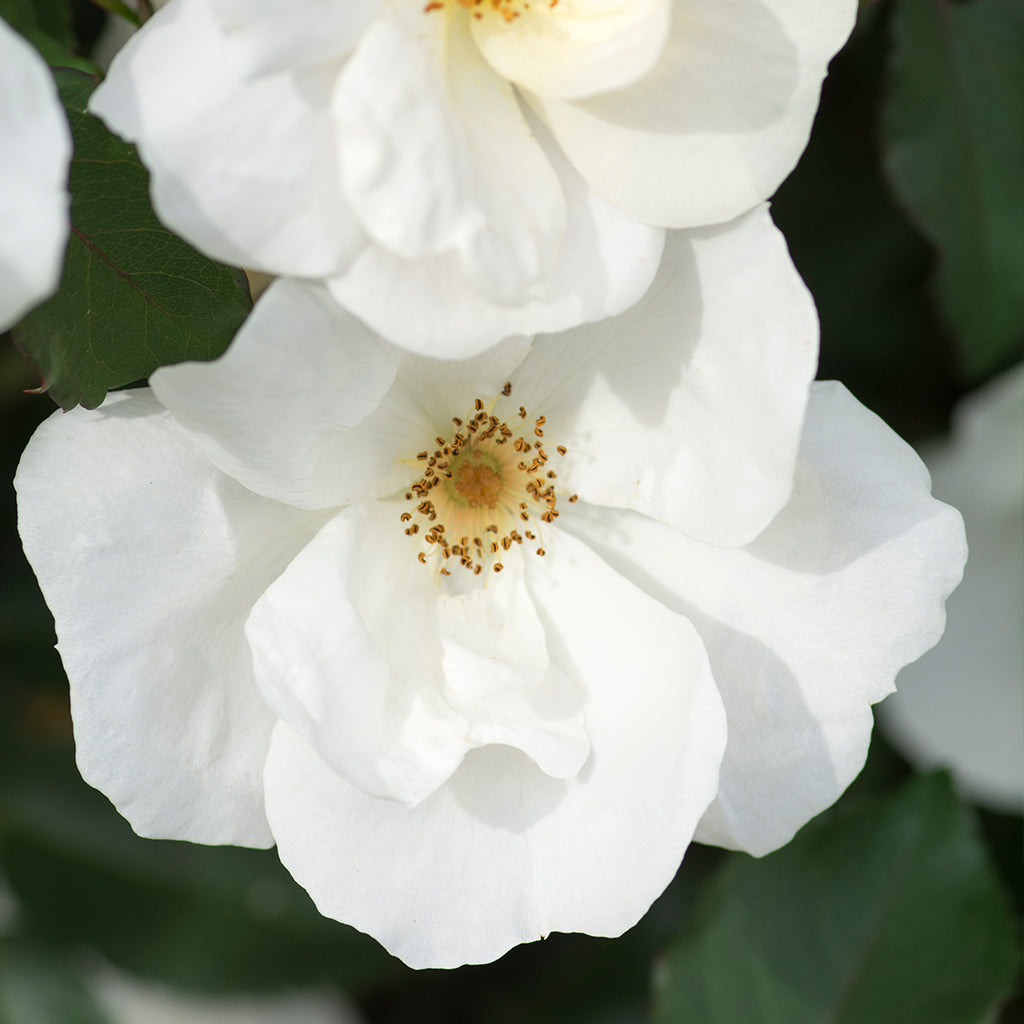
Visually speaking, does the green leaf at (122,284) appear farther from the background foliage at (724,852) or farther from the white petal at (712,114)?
the white petal at (712,114)

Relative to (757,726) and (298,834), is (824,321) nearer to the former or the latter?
(757,726)

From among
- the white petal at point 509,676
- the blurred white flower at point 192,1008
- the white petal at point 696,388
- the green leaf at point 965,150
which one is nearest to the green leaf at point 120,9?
the white petal at point 696,388

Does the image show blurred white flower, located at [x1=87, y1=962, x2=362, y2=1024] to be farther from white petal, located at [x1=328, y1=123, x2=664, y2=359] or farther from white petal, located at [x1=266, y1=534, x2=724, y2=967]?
white petal, located at [x1=328, y1=123, x2=664, y2=359]

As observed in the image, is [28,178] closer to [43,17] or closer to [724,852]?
[43,17]

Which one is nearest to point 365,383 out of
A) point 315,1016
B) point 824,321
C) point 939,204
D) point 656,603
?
point 656,603

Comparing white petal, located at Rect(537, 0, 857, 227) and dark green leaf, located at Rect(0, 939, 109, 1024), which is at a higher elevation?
white petal, located at Rect(537, 0, 857, 227)

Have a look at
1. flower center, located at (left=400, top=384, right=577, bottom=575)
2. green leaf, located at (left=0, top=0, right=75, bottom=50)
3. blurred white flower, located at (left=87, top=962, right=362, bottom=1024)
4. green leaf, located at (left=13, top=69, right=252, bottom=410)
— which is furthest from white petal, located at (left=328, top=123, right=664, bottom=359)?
blurred white flower, located at (left=87, top=962, right=362, bottom=1024)
